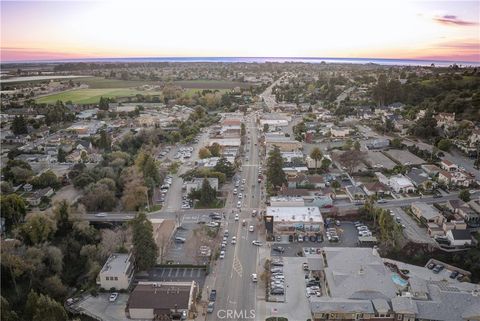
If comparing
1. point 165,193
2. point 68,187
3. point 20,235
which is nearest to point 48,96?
point 68,187

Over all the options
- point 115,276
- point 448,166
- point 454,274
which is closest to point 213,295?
point 115,276

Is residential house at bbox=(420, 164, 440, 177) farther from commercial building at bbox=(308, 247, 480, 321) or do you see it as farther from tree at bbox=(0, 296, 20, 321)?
tree at bbox=(0, 296, 20, 321)

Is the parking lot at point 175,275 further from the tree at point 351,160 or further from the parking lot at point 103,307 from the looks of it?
the tree at point 351,160

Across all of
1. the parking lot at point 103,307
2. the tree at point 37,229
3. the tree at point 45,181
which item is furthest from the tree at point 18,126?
the parking lot at point 103,307

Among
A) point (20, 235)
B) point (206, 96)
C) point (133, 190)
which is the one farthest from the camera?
point (206, 96)

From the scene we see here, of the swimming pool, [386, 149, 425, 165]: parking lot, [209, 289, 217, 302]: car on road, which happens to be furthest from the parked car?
[386, 149, 425, 165]: parking lot

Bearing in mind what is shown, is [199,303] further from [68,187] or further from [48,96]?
[48,96]

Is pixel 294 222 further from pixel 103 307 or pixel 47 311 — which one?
pixel 47 311
